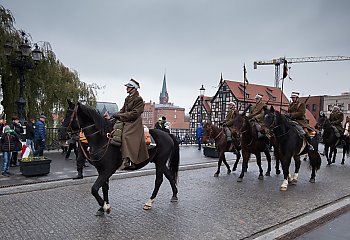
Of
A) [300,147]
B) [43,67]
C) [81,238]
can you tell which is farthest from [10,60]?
[300,147]

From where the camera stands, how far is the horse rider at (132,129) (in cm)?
575

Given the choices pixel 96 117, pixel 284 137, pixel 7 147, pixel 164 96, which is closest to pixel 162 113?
pixel 164 96

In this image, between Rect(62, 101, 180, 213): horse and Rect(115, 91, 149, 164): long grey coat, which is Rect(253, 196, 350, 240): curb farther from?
Rect(62, 101, 180, 213): horse

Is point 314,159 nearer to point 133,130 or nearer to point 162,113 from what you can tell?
point 133,130

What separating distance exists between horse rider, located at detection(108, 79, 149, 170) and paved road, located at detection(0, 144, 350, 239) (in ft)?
3.88

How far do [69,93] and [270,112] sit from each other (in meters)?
13.2

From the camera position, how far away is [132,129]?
5.88 m

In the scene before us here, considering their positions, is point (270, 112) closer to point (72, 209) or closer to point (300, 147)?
point (300, 147)

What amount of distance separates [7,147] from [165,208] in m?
6.35

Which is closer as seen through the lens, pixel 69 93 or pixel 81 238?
pixel 81 238

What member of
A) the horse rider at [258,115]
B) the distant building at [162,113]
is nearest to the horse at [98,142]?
the horse rider at [258,115]

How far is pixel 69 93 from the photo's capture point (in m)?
17.8

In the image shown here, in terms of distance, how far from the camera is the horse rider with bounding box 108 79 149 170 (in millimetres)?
5750

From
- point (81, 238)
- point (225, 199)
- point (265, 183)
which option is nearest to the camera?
point (81, 238)
